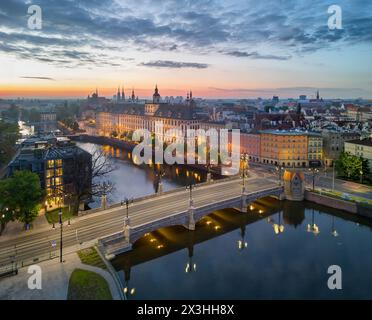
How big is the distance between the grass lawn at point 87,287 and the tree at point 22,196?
41.3 feet

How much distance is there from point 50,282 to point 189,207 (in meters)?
21.9

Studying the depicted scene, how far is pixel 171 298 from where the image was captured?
1302 inches

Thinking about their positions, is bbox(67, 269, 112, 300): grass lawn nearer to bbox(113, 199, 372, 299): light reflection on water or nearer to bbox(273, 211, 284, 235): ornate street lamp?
bbox(113, 199, 372, 299): light reflection on water

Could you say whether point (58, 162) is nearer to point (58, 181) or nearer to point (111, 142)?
point (58, 181)

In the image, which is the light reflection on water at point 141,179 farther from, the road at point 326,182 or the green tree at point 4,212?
the green tree at point 4,212

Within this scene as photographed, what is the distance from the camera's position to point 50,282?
99.1 ft

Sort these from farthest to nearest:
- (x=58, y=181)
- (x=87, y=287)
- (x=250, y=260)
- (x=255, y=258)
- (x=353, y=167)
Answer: (x=353, y=167) → (x=58, y=181) → (x=255, y=258) → (x=250, y=260) → (x=87, y=287)

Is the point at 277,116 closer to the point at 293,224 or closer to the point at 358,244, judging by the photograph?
the point at 293,224

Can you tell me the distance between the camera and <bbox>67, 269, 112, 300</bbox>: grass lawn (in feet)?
93.7

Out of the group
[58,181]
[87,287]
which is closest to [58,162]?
[58,181]

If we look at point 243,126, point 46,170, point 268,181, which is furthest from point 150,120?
point 46,170

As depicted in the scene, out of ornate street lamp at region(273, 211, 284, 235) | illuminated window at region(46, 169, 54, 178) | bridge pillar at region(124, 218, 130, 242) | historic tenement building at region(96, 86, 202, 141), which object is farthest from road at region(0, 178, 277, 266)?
historic tenement building at region(96, 86, 202, 141)

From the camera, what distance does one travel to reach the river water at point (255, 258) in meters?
34.9

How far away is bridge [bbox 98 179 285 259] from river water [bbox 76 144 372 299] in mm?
1737
